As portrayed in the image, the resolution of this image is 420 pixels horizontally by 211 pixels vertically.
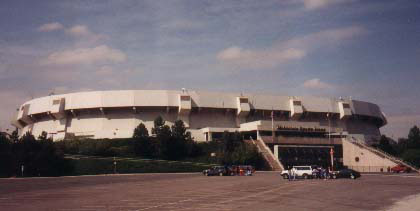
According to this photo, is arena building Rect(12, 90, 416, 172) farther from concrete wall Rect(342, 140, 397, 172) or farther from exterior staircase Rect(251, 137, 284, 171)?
exterior staircase Rect(251, 137, 284, 171)

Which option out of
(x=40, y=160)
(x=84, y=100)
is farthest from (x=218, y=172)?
(x=84, y=100)

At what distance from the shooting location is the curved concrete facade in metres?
108

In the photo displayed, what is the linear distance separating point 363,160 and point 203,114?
4207 centimetres

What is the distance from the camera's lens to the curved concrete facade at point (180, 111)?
4237 inches

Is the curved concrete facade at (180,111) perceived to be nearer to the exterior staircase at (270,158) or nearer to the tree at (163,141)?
the exterior staircase at (270,158)

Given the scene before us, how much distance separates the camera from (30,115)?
12338 cm

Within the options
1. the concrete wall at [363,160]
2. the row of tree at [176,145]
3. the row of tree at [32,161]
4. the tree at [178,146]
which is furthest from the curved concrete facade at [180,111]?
the row of tree at [32,161]

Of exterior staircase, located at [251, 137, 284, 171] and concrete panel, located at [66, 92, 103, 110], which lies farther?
concrete panel, located at [66, 92, 103, 110]

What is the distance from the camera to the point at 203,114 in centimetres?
11575

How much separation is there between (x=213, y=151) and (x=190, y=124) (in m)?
24.6

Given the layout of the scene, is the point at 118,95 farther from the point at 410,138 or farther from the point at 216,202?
the point at 216,202

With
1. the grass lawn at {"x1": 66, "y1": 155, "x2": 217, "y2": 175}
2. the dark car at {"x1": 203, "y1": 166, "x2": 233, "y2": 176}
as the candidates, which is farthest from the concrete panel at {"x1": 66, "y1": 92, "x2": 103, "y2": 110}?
the dark car at {"x1": 203, "y1": 166, "x2": 233, "y2": 176}

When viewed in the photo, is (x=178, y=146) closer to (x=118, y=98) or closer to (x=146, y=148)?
(x=146, y=148)

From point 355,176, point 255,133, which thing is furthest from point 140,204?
point 255,133
